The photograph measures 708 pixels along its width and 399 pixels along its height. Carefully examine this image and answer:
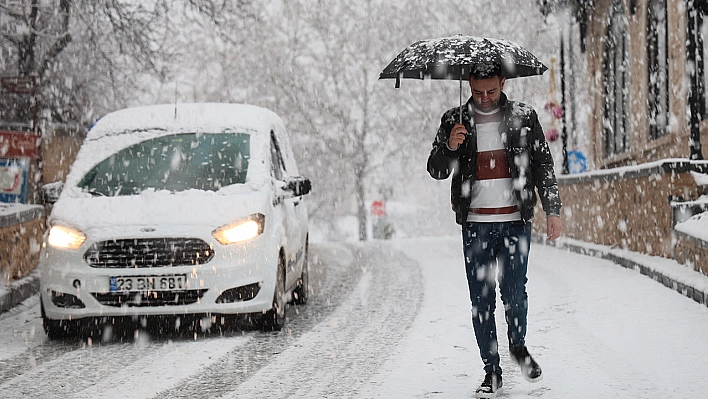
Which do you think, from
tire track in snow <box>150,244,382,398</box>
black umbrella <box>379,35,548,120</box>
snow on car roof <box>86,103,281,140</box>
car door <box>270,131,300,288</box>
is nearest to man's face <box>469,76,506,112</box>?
black umbrella <box>379,35,548,120</box>

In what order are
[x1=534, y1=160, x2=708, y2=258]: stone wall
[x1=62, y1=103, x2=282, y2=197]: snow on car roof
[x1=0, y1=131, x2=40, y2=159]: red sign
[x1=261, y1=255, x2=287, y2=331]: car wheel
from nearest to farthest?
1. [x1=261, y1=255, x2=287, y2=331]: car wheel
2. [x1=62, y1=103, x2=282, y2=197]: snow on car roof
3. [x1=534, y1=160, x2=708, y2=258]: stone wall
4. [x1=0, y1=131, x2=40, y2=159]: red sign

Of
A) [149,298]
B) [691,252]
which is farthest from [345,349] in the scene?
[691,252]

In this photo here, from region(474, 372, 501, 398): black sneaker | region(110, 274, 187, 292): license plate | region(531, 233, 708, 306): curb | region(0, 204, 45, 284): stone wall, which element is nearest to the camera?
region(474, 372, 501, 398): black sneaker

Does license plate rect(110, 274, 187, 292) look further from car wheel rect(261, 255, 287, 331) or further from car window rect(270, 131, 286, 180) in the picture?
car window rect(270, 131, 286, 180)

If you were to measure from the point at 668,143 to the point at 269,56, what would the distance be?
977 inches

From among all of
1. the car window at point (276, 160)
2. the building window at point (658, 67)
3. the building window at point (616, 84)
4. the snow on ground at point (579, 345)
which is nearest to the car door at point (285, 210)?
the car window at point (276, 160)

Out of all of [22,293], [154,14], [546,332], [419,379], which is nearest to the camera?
[419,379]

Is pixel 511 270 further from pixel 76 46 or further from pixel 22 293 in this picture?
pixel 76 46

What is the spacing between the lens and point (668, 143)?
13.6 metres

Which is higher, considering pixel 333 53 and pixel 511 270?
pixel 333 53

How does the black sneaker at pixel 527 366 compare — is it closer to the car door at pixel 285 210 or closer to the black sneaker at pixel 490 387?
the black sneaker at pixel 490 387

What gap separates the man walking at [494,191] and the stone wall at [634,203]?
491 cm

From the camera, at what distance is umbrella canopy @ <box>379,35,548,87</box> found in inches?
182

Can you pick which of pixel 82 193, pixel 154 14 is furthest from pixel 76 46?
pixel 82 193
